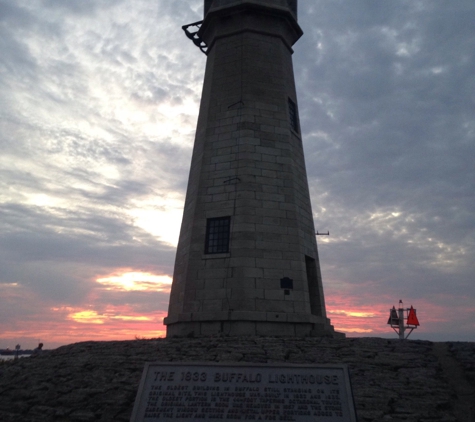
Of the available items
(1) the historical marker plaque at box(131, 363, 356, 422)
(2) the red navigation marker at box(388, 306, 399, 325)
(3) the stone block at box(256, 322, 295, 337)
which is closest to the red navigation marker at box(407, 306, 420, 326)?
(2) the red navigation marker at box(388, 306, 399, 325)

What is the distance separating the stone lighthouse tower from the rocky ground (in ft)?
7.01

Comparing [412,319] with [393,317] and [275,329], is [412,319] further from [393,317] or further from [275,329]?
[275,329]

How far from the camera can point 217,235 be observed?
14930mm

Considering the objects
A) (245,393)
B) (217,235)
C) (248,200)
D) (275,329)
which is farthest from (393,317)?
(245,393)

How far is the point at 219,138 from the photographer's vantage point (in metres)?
16.4

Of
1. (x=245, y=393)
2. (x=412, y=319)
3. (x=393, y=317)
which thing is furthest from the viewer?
(x=393, y=317)

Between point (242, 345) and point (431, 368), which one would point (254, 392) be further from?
point (431, 368)

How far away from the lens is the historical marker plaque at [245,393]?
7.26 metres

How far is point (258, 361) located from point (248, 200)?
6420 mm

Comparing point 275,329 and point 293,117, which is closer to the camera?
point 275,329

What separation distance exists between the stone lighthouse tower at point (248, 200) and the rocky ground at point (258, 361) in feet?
7.01

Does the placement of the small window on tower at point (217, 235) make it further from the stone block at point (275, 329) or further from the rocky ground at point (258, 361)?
the rocky ground at point (258, 361)

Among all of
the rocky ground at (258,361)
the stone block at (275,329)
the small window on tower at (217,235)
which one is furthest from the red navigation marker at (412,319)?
the small window on tower at (217,235)

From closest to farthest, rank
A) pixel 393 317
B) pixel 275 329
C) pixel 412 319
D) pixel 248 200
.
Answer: pixel 275 329 → pixel 248 200 → pixel 412 319 → pixel 393 317
